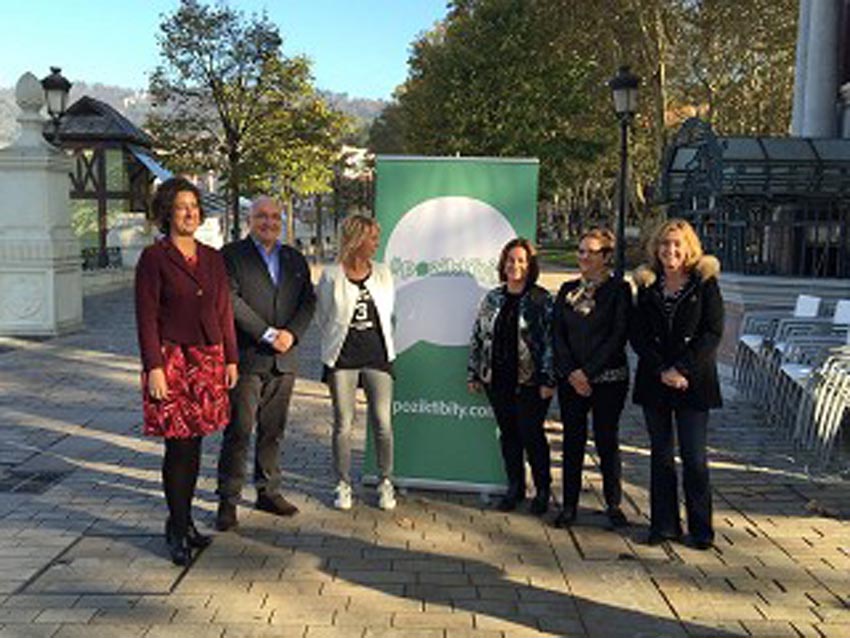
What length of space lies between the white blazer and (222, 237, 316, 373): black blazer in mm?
125

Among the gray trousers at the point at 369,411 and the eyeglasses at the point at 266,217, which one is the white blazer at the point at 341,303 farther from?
the eyeglasses at the point at 266,217

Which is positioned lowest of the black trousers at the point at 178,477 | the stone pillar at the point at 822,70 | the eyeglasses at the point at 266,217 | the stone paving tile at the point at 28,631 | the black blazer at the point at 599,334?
the stone paving tile at the point at 28,631

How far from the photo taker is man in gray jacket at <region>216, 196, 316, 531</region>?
16.6 feet

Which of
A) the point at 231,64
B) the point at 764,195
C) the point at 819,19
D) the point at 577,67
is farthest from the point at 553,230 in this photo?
the point at 764,195

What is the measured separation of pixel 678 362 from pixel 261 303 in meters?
2.36

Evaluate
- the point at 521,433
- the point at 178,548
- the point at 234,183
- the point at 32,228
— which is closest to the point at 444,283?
the point at 521,433

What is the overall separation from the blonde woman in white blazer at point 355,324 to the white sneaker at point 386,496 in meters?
0.03

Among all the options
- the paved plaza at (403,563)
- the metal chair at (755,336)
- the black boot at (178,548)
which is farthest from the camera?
the metal chair at (755,336)

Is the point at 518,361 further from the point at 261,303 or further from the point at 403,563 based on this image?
the point at 261,303

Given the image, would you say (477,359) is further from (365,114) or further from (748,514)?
(365,114)

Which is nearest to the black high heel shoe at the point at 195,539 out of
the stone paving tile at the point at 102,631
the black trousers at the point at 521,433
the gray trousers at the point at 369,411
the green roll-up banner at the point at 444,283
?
the stone paving tile at the point at 102,631

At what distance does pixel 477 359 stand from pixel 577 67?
29507mm

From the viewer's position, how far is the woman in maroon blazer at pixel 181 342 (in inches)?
173

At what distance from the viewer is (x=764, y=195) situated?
1198 cm
